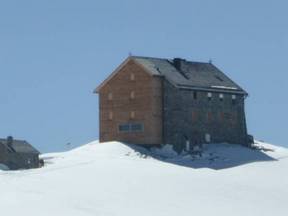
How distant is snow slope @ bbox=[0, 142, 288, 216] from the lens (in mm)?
64188

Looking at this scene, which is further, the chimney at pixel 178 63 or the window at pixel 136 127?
the chimney at pixel 178 63

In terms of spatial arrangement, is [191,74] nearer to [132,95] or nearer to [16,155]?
[132,95]

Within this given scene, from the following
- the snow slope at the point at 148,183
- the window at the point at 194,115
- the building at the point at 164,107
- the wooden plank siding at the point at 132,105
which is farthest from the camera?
the window at the point at 194,115

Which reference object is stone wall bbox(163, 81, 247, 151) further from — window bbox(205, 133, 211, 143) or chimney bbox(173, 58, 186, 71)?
chimney bbox(173, 58, 186, 71)

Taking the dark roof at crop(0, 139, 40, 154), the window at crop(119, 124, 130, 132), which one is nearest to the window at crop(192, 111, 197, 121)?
the window at crop(119, 124, 130, 132)

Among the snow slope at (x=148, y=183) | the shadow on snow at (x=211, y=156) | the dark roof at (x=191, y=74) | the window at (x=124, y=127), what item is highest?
the dark roof at (x=191, y=74)

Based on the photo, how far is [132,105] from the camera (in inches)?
3878

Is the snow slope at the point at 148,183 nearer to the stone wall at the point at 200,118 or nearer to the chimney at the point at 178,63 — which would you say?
the stone wall at the point at 200,118

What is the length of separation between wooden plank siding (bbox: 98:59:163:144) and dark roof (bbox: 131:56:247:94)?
1215 millimetres

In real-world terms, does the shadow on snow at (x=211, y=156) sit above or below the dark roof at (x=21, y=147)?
below

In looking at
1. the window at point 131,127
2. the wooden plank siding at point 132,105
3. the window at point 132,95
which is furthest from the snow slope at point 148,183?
the window at point 132,95

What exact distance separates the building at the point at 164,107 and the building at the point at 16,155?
1269cm

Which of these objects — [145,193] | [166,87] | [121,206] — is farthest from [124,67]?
[121,206]

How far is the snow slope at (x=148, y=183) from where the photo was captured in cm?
6419
